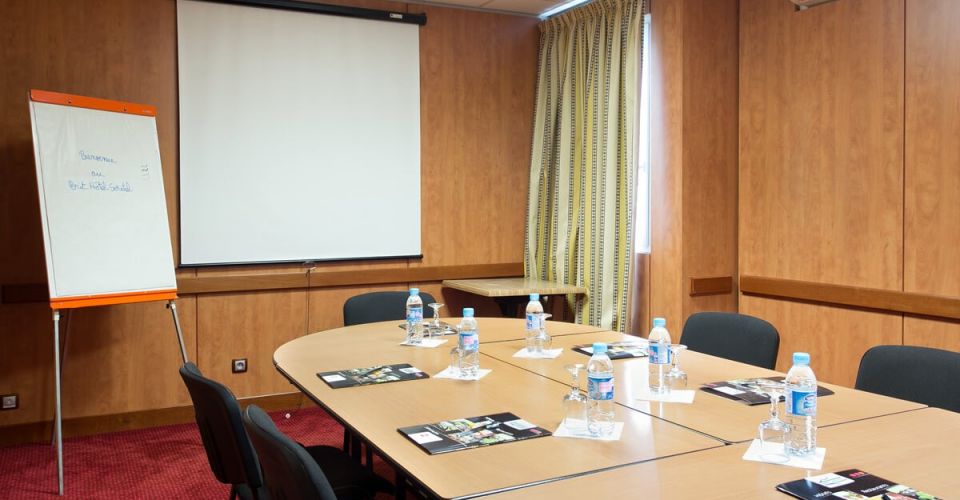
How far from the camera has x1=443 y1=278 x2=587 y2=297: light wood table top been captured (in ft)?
17.2

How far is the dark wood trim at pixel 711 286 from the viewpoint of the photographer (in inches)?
190

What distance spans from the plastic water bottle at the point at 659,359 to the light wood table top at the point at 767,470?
55 centimetres

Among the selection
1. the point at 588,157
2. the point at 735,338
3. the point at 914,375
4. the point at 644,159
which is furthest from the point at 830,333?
the point at 588,157

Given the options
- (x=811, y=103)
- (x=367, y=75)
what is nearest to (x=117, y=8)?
(x=367, y=75)

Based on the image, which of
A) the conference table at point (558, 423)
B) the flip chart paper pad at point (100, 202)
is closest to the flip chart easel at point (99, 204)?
the flip chart paper pad at point (100, 202)

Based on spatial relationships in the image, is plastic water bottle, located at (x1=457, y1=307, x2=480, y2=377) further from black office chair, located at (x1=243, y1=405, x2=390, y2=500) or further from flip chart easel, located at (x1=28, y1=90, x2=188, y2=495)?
flip chart easel, located at (x1=28, y1=90, x2=188, y2=495)

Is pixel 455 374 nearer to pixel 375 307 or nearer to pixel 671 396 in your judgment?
pixel 671 396

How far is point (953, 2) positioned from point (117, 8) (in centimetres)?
461

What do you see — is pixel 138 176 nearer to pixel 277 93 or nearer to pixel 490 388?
pixel 277 93

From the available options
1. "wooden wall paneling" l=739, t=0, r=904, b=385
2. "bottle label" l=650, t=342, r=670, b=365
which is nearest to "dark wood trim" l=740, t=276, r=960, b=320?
"wooden wall paneling" l=739, t=0, r=904, b=385

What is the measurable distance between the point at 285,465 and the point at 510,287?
379 cm

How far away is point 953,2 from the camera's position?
366 cm

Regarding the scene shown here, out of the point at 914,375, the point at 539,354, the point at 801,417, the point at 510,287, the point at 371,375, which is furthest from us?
the point at 510,287

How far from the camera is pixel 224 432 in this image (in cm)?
241
